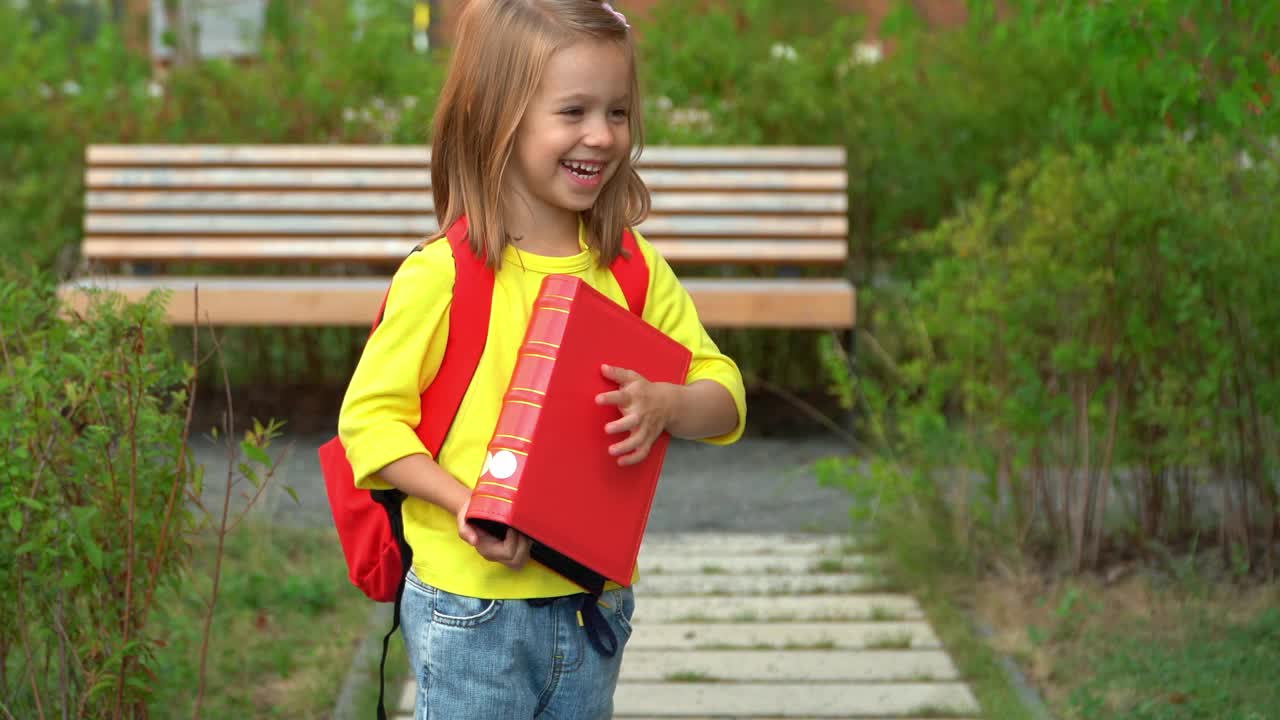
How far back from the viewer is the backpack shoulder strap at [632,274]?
2.22 metres

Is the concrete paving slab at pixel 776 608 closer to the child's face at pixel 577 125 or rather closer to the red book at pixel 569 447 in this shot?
the red book at pixel 569 447

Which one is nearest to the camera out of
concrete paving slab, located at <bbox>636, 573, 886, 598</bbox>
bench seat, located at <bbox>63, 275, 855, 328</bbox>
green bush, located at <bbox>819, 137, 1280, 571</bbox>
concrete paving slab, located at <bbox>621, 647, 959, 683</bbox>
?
concrete paving slab, located at <bbox>621, 647, 959, 683</bbox>

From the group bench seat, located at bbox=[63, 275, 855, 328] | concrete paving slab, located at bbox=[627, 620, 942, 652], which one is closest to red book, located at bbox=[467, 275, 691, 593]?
concrete paving slab, located at bbox=[627, 620, 942, 652]

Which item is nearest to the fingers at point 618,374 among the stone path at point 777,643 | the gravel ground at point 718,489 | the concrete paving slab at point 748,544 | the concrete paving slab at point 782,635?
the stone path at point 777,643

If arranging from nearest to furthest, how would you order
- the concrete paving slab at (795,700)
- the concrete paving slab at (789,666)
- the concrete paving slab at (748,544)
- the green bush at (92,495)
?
the green bush at (92,495)
the concrete paving slab at (795,700)
the concrete paving slab at (789,666)
the concrete paving slab at (748,544)

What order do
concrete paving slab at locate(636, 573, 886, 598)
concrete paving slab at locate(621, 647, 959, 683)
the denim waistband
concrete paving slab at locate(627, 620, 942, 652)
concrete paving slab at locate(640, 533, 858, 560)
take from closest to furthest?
the denim waistband, concrete paving slab at locate(621, 647, 959, 683), concrete paving slab at locate(627, 620, 942, 652), concrete paving slab at locate(636, 573, 886, 598), concrete paving slab at locate(640, 533, 858, 560)

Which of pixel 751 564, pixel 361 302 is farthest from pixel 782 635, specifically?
pixel 361 302

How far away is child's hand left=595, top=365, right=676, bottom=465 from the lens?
2010mm

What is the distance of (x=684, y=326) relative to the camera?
89.4 inches

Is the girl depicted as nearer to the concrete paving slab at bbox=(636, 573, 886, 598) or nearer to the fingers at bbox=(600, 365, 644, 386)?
the fingers at bbox=(600, 365, 644, 386)

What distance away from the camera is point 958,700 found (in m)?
3.64

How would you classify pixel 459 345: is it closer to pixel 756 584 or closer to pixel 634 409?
pixel 634 409

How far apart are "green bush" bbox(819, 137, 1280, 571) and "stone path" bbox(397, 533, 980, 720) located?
0.36 meters

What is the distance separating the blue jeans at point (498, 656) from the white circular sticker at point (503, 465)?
0.72 feet
